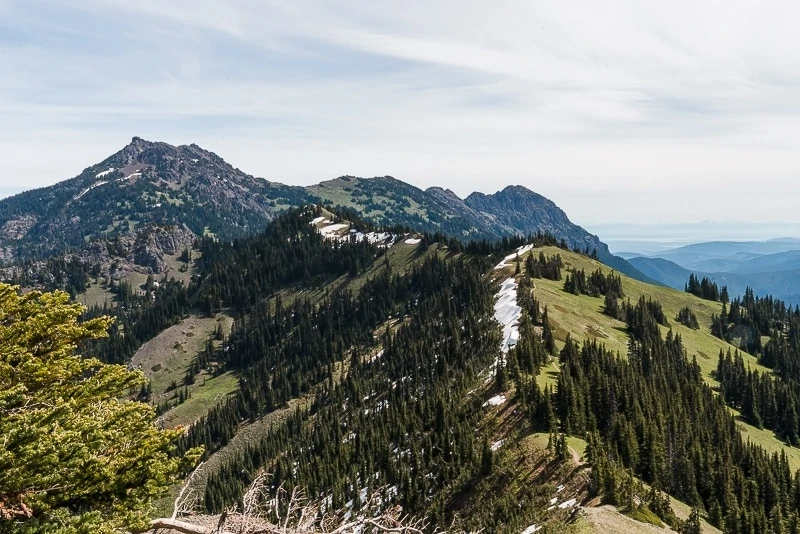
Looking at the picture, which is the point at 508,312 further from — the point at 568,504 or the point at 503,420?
the point at 568,504

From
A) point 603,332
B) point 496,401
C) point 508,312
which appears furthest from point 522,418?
point 603,332

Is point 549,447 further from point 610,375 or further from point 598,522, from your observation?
point 610,375

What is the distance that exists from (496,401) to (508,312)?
50384mm

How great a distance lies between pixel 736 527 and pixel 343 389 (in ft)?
382

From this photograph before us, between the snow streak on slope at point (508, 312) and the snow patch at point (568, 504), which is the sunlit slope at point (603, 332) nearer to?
the snow streak on slope at point (508, 312)

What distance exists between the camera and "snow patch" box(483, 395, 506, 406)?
85.8 meters

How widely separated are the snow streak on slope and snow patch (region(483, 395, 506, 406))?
70.6 feet

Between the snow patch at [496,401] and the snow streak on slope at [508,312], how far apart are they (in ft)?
70.6

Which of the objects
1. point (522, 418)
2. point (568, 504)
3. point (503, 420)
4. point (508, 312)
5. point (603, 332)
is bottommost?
point (603, 332)

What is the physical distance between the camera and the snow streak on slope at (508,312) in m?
114

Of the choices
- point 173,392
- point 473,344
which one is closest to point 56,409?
point 473,344

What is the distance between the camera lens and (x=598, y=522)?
137 ft

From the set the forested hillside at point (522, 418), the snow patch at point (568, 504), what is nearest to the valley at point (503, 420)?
the snow patch at point (568, 504)

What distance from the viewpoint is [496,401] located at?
3423 inches
